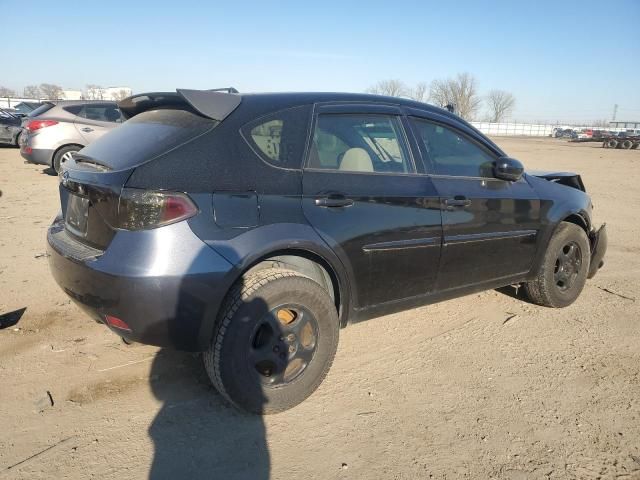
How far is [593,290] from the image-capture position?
15.6 feet

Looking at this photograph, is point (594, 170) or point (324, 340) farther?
point (594, 170)

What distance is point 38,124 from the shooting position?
10422 mm

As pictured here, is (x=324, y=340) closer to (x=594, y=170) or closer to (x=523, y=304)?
(x=523, y=304)

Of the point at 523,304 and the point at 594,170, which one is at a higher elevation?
the point at 594,170

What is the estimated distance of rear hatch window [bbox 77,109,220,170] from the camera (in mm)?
2467

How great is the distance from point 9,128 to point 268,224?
19823 mm

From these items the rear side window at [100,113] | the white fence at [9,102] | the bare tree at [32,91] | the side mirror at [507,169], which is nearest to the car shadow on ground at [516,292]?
the side mirror at [507,169]

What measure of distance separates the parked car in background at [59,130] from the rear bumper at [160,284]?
356 inches

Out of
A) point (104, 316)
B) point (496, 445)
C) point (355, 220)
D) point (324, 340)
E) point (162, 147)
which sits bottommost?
point (496, 445)

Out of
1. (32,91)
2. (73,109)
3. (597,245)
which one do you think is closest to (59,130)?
(73,109)

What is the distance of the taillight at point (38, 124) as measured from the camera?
1039 cm

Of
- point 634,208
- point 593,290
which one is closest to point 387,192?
point 593,290

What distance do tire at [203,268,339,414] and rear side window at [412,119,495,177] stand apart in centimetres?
136

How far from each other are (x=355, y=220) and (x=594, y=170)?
1793cm
